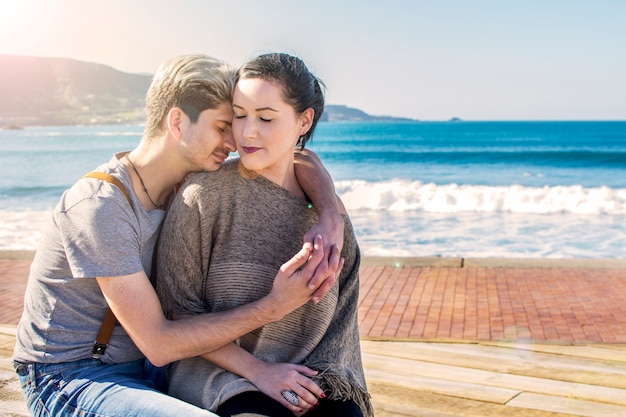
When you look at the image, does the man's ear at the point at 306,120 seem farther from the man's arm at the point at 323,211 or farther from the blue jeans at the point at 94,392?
the blue jeans at the point at 94,392

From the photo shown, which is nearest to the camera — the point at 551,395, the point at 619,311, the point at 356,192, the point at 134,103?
the point at 551,395

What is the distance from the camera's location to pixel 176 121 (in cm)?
216

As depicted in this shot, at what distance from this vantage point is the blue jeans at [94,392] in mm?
1995

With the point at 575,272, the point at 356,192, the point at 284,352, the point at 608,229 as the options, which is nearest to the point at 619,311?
the point at 575,272

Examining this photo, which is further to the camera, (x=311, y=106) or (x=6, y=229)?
(x=6, y=229)

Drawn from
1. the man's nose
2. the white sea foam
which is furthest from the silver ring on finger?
the white sea foam

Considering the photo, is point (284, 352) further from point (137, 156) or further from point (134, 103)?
point (134, 103)

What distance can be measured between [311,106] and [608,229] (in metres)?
11.5

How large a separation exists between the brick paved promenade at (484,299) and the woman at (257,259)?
236 centimetres

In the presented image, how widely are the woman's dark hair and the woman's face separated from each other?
2 centimetres

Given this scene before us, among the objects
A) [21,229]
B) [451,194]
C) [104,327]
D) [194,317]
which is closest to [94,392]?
[104,327]

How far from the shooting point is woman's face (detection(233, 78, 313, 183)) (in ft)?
6.97

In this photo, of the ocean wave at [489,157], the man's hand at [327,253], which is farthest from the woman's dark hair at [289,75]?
the ocean wave at [489,157]

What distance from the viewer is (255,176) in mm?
2230
